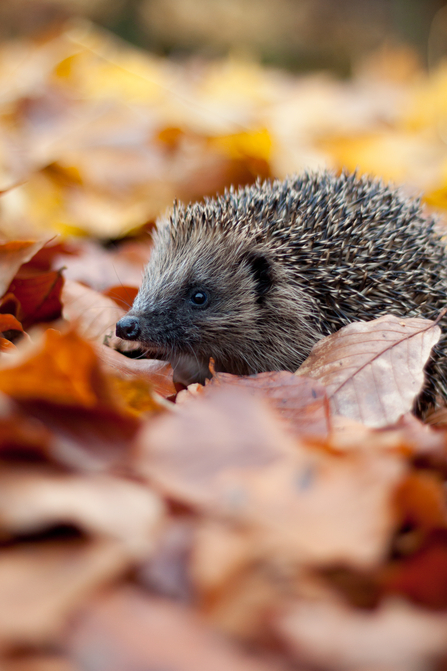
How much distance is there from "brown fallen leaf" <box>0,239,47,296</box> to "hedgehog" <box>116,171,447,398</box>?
0.40 m

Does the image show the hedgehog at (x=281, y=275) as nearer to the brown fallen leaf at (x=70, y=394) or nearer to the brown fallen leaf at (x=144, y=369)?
the brown fallen leaf at (x=144, y=369)

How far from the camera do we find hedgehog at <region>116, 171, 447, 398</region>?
242cm

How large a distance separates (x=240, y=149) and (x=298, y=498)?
332cm

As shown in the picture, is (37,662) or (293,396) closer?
(37,662)

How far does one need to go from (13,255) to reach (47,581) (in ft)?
4.48

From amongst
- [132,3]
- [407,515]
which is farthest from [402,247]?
[132,3]

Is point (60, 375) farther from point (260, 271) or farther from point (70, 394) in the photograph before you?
point (260, 271)

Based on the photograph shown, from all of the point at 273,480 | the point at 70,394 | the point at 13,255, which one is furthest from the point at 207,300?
the point at 273,480

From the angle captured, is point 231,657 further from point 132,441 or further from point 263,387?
point 263,387

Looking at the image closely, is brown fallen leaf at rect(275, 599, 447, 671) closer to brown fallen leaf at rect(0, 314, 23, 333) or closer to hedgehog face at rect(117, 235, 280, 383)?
brown fallen leaf at rect(0, 314, 23, 333)

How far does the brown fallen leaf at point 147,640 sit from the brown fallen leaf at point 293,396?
0.66 meters

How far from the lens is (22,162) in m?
4.23

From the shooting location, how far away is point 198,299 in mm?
2633

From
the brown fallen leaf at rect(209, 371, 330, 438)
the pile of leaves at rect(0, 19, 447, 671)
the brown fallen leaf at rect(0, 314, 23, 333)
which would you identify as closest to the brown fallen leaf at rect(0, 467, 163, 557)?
the pile of leaves at rect(0, 19, 447, 671)
